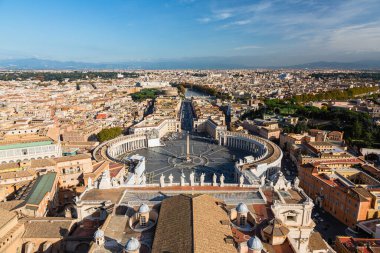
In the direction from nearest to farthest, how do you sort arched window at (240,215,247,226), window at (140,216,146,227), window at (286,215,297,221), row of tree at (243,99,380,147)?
window at (140,216,146,227) < arched window at (240,215,247,226) < window at (286,215,297,221) < row of tree at (243,99,380,147)

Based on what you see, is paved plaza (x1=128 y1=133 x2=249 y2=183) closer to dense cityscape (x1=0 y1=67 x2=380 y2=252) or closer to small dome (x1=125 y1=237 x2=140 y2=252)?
dense cityscape (x1=0 y1=67 x2=380 y2=252)

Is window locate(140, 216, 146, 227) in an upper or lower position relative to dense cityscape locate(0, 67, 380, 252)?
upper

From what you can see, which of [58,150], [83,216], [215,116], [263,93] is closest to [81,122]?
[58,150]

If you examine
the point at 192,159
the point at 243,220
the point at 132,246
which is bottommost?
the point at 192,159

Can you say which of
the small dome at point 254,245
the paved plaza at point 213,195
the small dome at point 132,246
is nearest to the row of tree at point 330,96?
the paved plaza at point 213,195

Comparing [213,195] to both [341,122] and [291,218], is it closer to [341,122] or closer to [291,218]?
[291,218]

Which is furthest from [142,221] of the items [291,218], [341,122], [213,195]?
[341,122]

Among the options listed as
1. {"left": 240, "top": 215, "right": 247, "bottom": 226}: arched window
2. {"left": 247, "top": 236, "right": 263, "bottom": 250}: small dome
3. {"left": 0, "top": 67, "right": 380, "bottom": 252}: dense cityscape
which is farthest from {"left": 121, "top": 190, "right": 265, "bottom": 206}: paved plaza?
{"left": 247, "top": 236, "right": 263, "bottom": 250}: small dome

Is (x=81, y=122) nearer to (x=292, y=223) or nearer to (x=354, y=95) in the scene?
(x=292, y=223)
